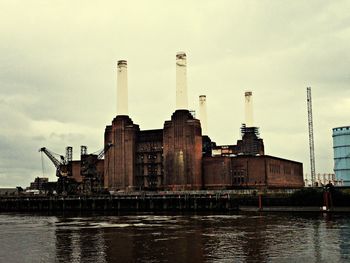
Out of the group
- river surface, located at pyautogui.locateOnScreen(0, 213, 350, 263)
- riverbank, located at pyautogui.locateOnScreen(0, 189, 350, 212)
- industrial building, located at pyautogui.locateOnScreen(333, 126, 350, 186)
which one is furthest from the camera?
industrial building, located at pyautogui.locateOnScreen(333, 126, 350, 186)

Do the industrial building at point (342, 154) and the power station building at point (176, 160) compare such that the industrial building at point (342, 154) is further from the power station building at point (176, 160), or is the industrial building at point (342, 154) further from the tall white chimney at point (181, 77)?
the tall white chimney at point (181, 77)

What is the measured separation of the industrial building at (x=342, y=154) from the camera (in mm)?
130250

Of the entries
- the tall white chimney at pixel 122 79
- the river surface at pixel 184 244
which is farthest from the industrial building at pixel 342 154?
the river surface at pixel 184 244

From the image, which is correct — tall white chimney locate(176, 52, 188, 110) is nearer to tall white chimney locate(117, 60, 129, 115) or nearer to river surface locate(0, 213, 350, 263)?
tall white chimney locate(117, 60, 129, 115)

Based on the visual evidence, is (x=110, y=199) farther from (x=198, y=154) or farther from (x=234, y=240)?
(x=234, y=240)

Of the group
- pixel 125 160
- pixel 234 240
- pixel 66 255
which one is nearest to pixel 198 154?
pixel 125 160

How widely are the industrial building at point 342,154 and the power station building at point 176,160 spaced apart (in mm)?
17121

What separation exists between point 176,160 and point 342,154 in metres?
48.2

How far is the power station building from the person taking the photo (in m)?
124

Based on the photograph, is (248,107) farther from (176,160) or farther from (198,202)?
(198,202)

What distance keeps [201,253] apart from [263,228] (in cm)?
1951

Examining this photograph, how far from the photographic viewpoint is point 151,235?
48.6 m

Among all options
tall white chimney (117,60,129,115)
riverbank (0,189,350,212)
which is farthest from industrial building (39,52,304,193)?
riverbank (0,189,350,212)

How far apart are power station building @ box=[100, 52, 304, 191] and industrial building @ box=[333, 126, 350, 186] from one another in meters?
17.1
